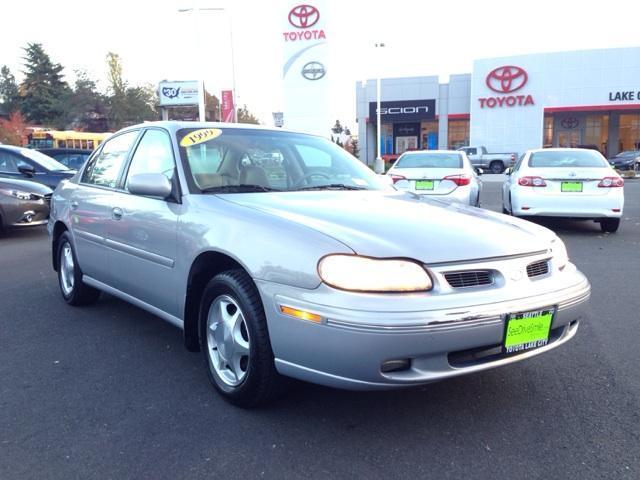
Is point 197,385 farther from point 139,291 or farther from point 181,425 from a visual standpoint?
point 139,291

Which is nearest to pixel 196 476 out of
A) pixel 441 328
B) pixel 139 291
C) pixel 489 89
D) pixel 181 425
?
pixel 181 425

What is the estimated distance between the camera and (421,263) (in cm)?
251

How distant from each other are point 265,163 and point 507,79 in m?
38.0

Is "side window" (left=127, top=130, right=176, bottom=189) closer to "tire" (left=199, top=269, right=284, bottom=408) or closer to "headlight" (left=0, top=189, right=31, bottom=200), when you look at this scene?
"tire" (left=199, top=269, right=284, bottom=408)

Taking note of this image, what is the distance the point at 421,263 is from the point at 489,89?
3912 centimetres

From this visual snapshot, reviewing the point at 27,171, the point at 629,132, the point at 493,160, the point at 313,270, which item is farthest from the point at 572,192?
the point at 629,132

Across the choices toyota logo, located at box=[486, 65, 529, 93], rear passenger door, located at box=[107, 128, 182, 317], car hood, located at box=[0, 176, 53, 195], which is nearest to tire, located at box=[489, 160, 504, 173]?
toyota logo, located at box=[486, 65, 529, 93]

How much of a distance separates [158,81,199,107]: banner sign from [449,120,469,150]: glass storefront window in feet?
63.8

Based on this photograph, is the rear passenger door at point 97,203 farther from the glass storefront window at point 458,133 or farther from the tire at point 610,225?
the glass storefront window at point 458,133

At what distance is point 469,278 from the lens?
2576 mm

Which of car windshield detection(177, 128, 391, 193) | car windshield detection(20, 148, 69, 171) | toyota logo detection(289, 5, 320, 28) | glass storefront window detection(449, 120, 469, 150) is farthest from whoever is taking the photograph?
glass storefront window detection(449, 120, 469, 150)

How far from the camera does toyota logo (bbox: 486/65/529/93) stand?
37.7 m

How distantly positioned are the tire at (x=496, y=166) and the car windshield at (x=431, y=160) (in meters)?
24.0

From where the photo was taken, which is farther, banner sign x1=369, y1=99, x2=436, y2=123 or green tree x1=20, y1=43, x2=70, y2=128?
green tree x1=20, y1=43, x2=70, y2=128
